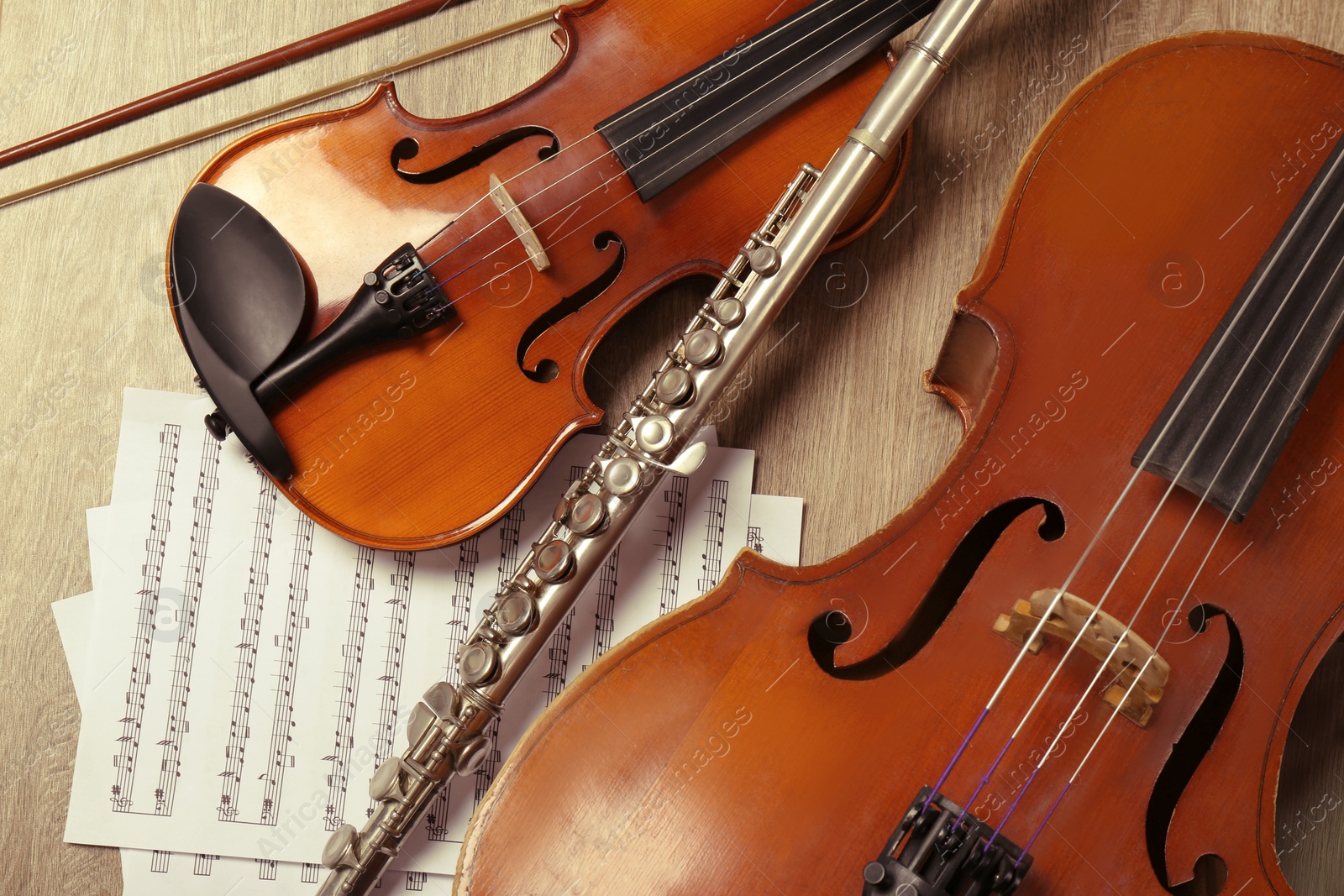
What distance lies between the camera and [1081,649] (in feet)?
3.44

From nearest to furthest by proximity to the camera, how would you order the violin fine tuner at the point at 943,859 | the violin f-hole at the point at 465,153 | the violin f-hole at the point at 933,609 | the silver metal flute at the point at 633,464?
1. the violin fine tuner at the point at 943,859
2. the violin f-hole at the point at 933,609
3. the silver metal flute at the point at 633,464
4. the violin f-hole at the point at 465,153

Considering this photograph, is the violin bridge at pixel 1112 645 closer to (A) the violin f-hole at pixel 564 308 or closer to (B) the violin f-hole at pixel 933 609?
(B) the violin f-hole at pixel 933 609

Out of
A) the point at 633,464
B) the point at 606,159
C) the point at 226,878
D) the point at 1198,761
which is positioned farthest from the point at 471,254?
the point at 1198,761

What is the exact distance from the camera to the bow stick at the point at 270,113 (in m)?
1.45

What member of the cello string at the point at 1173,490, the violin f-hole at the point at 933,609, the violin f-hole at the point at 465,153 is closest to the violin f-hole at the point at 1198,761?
the cello string at the point at 1173,490

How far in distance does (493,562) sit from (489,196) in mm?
547

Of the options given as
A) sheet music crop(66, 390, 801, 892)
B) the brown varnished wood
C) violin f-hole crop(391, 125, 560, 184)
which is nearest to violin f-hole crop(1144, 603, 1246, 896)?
sheet music crop(66, 390, 801, 892)

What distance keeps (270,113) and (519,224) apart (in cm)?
52

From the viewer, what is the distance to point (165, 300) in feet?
4.87

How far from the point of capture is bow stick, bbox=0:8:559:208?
145 cm

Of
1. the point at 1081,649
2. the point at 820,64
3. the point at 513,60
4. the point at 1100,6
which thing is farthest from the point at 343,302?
the point at 1100,6

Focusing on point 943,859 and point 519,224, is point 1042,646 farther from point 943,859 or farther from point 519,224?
point 519,224

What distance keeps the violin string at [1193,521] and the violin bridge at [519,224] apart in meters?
0.85

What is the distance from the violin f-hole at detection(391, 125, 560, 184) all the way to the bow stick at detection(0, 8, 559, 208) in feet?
0.87
